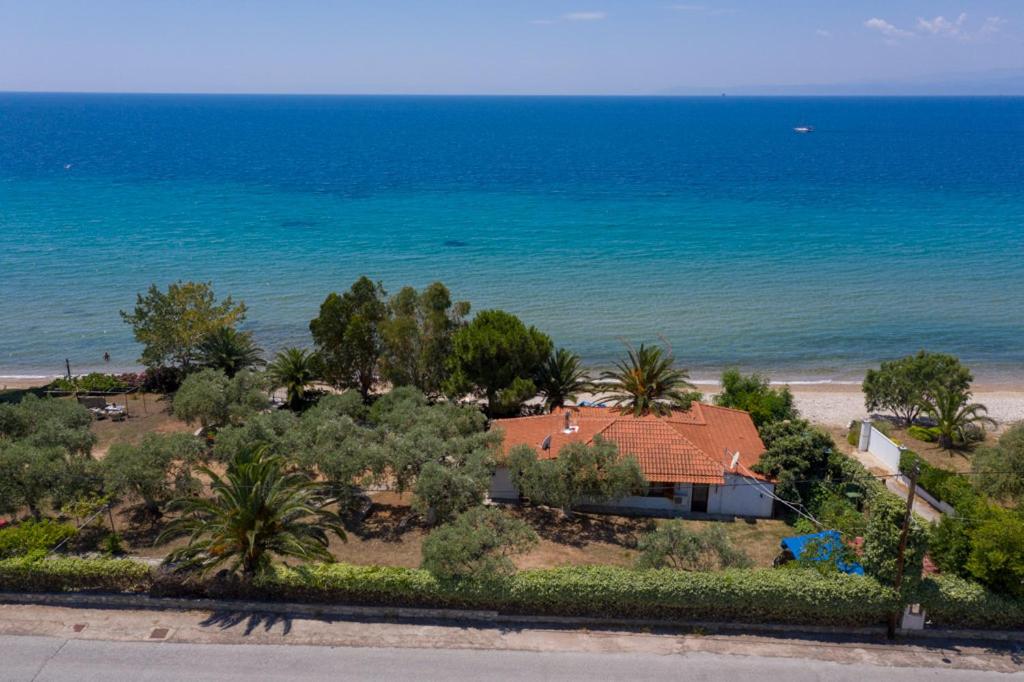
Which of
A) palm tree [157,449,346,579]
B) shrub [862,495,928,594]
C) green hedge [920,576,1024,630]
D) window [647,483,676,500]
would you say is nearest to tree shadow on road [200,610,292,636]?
palm tree [157,449,346,579]

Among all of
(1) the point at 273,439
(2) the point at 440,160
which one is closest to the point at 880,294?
(1) the point at 273,439

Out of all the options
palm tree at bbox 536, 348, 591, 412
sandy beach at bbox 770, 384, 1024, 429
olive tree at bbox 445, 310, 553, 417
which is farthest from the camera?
sandy beach at bbox 770, 384, 1024, 429

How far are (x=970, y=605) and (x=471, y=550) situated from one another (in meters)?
12.2

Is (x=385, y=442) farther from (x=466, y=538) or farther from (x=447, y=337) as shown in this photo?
(x=447, y=337)

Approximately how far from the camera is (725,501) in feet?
87.5

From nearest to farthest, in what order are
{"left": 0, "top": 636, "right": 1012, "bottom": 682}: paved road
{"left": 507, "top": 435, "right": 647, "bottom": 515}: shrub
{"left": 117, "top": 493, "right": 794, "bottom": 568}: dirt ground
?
{"left": 0, "top": 636, "right": 1012, "bottom": 682}: paved road < {"left": 117, "top": 493, "right": 794, "bottom": 568}: dirt ground < {"left": 507, "top": 435, "right": 647, "bottom": 515}: shrub

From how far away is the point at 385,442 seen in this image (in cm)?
2477

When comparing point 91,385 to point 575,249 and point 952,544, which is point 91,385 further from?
point 575,249

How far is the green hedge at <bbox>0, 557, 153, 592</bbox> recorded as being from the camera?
1927 centimetres

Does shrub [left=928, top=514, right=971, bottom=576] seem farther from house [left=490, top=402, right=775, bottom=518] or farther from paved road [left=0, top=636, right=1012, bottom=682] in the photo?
house [left=490, top=402, right=775, bottom=518]

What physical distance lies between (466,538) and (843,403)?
2824cm

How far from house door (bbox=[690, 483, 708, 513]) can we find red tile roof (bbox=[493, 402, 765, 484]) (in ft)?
2.51

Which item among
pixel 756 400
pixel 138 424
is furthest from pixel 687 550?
pixel 138 424

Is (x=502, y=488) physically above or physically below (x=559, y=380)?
below
